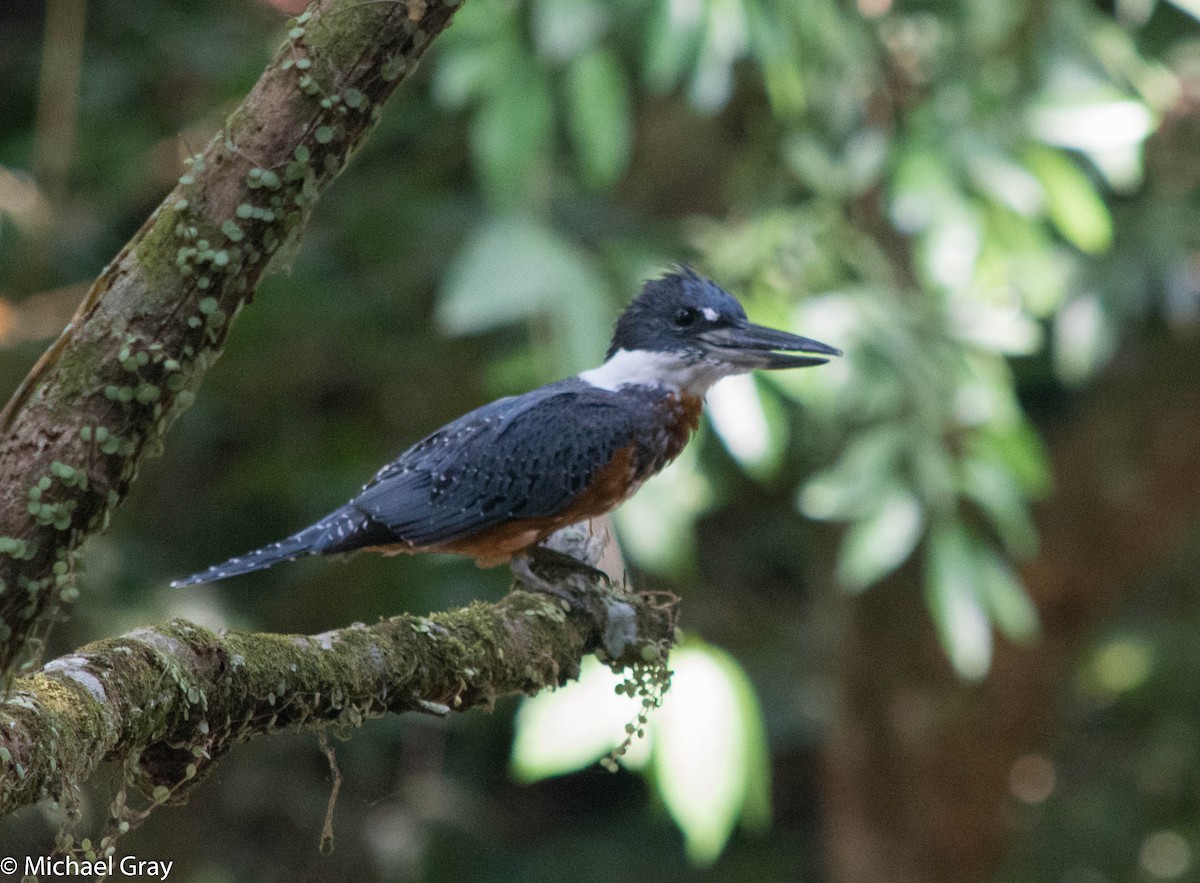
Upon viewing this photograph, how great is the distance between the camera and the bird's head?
2822mm

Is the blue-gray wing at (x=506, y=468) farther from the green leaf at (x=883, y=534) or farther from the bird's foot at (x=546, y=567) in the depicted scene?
the green leaf at (x=883, y=534)

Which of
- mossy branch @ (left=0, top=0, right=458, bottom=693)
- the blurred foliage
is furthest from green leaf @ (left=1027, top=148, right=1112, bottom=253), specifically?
mossy branch @ (left=0, top=0, right=458, bottom=693)

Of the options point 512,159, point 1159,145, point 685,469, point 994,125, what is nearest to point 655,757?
point 685,469

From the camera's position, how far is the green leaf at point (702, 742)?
2902mm

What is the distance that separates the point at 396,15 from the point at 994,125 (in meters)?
2.13

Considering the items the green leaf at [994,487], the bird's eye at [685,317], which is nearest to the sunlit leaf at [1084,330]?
the green leaf at [994,487]

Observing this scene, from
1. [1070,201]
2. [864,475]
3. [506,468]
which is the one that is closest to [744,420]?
[864,475]

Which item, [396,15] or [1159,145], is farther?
[1159,145]

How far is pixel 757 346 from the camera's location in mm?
2820

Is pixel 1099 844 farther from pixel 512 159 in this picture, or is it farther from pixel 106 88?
pixel 106 88

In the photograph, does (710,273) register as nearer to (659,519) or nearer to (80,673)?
(659,519)

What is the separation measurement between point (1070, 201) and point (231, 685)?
2444 mm

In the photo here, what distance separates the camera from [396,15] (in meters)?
1.71

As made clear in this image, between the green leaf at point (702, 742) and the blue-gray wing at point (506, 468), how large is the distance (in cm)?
50
